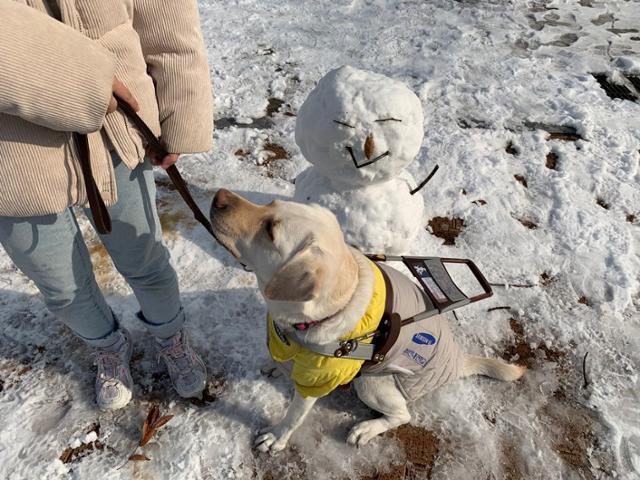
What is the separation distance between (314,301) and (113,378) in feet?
4.17

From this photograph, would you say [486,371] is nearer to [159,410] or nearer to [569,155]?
[159,410]

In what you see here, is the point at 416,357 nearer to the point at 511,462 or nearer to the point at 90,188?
the point at 511,462

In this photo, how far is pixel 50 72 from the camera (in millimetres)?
1096

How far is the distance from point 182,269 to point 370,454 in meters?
1.68

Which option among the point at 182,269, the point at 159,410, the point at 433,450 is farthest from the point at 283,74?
the point at 433,450

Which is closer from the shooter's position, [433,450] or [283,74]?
[433,450]

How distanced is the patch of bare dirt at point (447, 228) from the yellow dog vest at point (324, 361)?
1.38m

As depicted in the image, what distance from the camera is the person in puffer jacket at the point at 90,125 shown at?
3.60ft

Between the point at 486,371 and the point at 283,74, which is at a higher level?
the point at 283,74

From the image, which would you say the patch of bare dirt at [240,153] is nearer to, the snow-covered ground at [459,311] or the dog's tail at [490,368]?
the snow-covered ground at [459,311]

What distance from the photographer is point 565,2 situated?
584 centimetres

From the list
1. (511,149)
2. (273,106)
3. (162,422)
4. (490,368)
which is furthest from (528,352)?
(273,106)

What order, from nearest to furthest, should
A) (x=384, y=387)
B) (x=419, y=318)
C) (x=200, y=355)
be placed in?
(x=419, y=318), (x=384, y=387), (x=200, y=355)

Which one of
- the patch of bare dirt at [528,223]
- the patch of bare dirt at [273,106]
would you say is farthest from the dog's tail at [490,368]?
the patch of bare dirt at [273,106]
